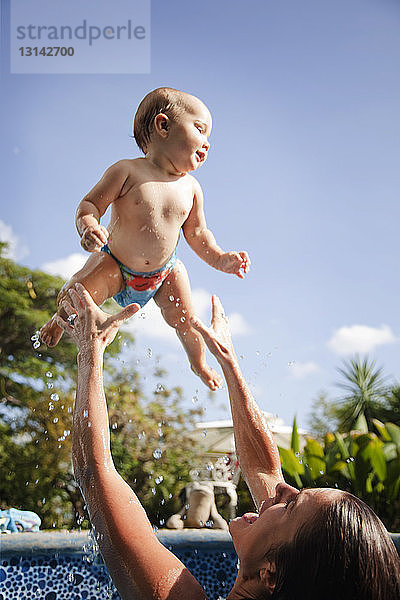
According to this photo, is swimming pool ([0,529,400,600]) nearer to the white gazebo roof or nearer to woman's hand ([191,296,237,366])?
woman's hand ([191,296,237,366])

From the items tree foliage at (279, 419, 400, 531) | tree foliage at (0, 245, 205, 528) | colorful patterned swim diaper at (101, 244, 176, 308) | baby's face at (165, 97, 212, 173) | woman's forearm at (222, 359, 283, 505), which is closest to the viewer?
woman's forearm at (222, 359, 283, 505)

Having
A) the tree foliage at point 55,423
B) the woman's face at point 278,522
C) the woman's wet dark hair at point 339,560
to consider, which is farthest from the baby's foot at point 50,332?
the tree foliage at point 55,423

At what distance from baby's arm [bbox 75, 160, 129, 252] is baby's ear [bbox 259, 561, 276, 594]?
713mm

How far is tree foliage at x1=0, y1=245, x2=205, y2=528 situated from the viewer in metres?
4.86

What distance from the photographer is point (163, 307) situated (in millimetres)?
1619

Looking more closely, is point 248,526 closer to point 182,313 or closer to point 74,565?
point 182,313

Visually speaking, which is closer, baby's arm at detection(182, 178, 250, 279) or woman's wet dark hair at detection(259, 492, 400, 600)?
woman's wet dark hair at detection(259, 492, 400, 600)

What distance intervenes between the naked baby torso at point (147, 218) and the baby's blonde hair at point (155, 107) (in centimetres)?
8

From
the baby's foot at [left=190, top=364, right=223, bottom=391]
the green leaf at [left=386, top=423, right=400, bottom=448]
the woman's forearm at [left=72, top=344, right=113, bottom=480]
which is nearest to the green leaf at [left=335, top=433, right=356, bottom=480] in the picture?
the green leaf at [left=386, top=423, right=400, bottom=448]

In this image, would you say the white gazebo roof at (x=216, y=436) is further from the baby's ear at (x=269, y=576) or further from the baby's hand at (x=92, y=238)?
the baby's ear at (x=269, y=576)

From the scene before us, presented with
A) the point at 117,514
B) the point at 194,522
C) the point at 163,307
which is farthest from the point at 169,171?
the point at 194,522

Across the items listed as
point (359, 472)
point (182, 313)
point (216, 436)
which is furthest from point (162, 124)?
point (216, 436)

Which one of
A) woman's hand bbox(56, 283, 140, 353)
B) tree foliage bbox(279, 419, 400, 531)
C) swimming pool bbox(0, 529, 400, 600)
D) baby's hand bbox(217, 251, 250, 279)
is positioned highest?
baby's hand bbox(217, 251, 250, 279)

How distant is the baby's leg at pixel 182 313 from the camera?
159cm
